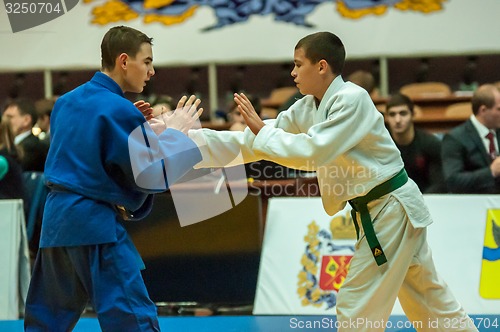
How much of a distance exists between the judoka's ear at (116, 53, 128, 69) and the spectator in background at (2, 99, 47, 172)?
132 inches

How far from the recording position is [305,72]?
3.51m

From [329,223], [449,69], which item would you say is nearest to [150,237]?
[329,223]

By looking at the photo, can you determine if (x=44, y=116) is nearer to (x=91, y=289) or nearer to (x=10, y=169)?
(x=10, y=169)

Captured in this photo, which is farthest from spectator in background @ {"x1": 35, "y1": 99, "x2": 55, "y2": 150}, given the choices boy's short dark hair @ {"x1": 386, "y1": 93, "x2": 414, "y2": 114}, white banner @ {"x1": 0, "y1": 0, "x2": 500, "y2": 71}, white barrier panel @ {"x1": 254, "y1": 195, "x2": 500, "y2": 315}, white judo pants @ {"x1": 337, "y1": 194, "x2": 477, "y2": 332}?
white judo pants @ {"x1": 337, "y1": 194, "x2": 477, "y2": 332}

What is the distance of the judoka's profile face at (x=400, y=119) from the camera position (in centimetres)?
605

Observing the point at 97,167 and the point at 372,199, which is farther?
the point at 372,199

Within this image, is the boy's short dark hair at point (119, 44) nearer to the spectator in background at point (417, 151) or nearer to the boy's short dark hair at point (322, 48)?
the boy's short dark hair at point (322, 48)

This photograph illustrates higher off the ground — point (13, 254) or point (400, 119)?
point (400, 119)

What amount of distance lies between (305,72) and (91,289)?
1.32 meters

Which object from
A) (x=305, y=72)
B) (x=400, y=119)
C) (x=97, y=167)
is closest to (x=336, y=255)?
(x=400, y=119)

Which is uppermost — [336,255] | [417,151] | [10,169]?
[10,169]

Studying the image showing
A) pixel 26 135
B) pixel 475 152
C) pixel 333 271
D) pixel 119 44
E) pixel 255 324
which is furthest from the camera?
pixel 26 135

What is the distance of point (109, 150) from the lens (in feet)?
9.70

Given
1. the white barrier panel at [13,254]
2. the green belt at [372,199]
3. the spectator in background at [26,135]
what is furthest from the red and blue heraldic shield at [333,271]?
the spectator in background at [26,135]
